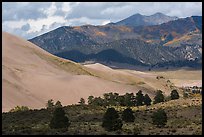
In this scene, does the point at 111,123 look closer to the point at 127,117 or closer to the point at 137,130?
the point at 137,130

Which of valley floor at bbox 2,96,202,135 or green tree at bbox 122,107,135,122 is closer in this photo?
valley floor at bbox 2,96,202,135

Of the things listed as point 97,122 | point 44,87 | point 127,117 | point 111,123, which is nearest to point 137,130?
point 111,123

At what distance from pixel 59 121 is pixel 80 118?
31.7 feet

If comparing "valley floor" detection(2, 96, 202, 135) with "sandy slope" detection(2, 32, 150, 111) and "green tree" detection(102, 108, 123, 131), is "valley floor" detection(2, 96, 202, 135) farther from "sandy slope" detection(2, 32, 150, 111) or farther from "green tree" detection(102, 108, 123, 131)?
"sandy slope" detection(2, 32, 150, 111)

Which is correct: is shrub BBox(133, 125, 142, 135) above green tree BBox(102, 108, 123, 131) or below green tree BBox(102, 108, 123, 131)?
below

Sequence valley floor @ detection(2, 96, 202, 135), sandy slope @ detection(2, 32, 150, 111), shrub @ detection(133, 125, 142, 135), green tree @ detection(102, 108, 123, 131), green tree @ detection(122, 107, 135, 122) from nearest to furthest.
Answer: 1. shrub @ detection(133, 125, 142, 135)
2. valley floor @ detection(2, 96, 202, 135)
3. green tree @ detection(102, 108, 123, 131)
4. green tree @ detection(122, 107, 135, 122)
5. sandy slope @ detection(2, 32, 150, 111)

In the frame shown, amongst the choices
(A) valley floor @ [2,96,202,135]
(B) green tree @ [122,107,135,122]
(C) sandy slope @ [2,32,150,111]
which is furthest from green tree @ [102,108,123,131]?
(C) sandy slope @ [2,32,150,111]

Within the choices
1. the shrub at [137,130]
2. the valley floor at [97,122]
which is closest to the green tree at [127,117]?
the valley floor at [97,122]

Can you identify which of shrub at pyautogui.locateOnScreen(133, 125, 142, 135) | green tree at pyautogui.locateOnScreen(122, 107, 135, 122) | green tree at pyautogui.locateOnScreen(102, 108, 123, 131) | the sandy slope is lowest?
shrub at pyautogui.locateOnScreen(133, 125, 142, 135)

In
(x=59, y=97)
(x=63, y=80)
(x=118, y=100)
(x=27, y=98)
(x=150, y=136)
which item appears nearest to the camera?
(x=150, y=136)

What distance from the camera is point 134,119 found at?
173 ft

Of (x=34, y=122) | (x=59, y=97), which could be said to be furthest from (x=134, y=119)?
(x=59, y=97)

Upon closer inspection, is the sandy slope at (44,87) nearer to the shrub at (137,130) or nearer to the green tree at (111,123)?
the green tree at (111,123)

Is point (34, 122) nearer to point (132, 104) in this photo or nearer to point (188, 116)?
point (188, 116)
